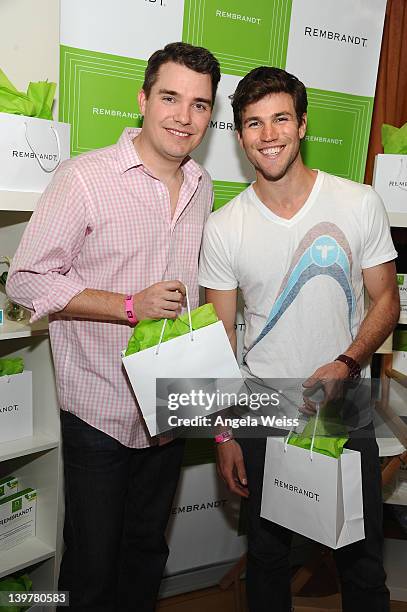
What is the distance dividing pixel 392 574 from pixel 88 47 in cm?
235

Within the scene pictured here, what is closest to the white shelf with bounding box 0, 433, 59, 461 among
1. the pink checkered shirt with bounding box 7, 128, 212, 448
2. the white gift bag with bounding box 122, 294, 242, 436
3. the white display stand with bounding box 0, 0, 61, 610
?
the white display stand with bounding box 0, 0, 61, 610

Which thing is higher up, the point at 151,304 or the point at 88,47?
the point at 88,47

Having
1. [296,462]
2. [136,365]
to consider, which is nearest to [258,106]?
[136,365]

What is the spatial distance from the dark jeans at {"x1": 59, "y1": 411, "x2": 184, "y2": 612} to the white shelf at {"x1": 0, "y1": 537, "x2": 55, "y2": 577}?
0.19 metres

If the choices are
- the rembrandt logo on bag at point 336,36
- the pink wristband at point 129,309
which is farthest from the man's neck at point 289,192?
the rembrandt logo on bag at point 336,36

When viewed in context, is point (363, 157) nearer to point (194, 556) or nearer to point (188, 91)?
point (188, 91)

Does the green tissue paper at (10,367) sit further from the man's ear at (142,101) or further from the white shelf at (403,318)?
the white shelf at (403,318)

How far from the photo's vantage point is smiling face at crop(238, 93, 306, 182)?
1861mm

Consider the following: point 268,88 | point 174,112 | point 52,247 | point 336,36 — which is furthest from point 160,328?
point 336,36

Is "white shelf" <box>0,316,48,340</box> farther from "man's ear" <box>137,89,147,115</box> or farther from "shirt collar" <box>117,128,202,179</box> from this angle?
"man's ear" <box>137,89,147,115</box>

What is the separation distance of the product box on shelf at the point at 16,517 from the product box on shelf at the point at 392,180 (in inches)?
65.9

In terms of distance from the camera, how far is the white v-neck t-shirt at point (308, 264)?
73.1 inches

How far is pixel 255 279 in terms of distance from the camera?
191cm

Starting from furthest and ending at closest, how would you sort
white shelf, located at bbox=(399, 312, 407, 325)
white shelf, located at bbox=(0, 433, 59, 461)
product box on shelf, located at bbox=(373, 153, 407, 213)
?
1. white shelf, located at bbox=(399, 312, 407, 325)
2. product box on shelf, located at bbox=(373, 153, 407, 213)
3. white shelf, located at bbox=(0, 433, 59, 461)
